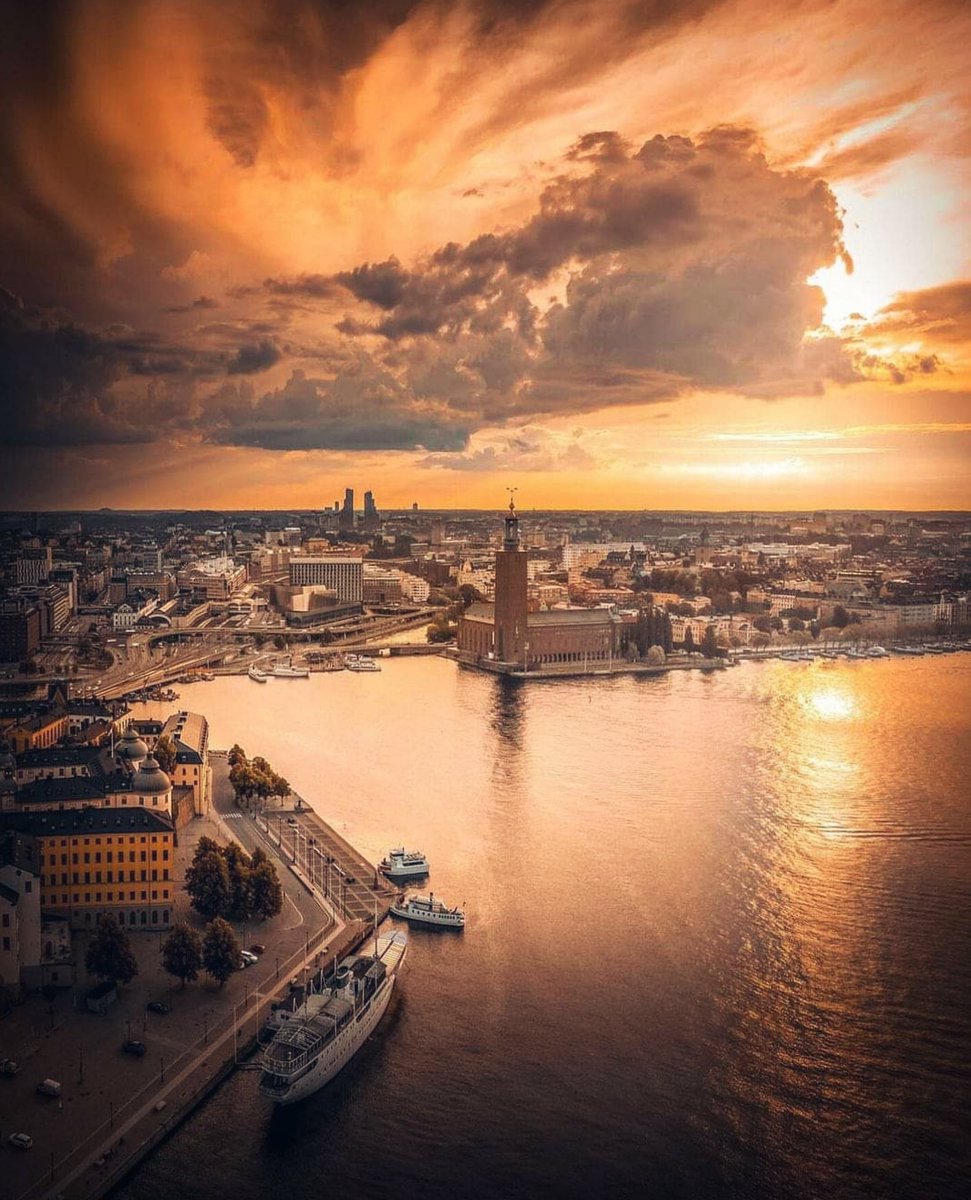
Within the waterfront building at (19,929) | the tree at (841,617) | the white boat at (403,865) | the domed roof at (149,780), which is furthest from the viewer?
the tree at (841,617)

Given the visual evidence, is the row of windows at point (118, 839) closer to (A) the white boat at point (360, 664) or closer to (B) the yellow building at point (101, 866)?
(B) the yellow building at point (101, 866)

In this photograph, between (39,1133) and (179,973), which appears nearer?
(39,1133)

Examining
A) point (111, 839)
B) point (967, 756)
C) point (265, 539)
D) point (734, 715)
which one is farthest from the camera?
point (265, 539)

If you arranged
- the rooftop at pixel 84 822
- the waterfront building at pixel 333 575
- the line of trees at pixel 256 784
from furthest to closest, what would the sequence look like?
the waterfront building at pixel 333 575, the line of trees at pixel 256 784, the rooftop at pixel 84 822

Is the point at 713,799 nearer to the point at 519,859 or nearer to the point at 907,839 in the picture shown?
the point at 907,839

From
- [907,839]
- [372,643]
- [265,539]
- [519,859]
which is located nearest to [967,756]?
[907,839]

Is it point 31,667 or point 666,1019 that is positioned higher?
point 31,667

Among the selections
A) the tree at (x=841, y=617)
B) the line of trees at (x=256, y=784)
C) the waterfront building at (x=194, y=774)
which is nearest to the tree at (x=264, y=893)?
the waterfront building at (x=194, y=774)
